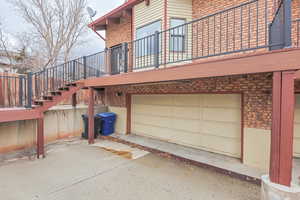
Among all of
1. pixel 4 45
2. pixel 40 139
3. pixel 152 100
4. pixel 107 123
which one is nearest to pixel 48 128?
pixel 40 139

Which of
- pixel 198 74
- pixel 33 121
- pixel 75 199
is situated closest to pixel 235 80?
pixel 198 74

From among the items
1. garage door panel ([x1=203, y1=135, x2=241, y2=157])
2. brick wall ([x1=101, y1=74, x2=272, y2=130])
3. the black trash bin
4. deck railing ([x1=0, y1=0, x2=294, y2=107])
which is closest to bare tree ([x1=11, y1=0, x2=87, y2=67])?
deck railing ([x1=0, y1=0, x2=294, y2=107])

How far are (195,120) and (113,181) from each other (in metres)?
3.28

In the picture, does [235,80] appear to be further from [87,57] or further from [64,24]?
[64,24]

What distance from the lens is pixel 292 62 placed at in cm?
254

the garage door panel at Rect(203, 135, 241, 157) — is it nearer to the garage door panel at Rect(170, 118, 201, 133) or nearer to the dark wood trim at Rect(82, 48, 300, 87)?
the garage door panel at Rect(170, 118, 201, 133)

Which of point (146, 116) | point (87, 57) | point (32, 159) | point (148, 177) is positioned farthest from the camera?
point (146, 116)

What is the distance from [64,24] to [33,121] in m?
11.3

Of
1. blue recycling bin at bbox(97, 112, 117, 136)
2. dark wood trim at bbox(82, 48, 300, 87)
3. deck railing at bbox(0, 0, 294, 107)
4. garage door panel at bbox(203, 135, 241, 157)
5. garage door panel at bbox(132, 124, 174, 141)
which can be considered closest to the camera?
dark wood trim at bbox(82, 48, 300, 87)

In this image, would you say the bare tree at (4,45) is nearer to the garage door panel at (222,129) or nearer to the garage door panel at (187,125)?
the garage door panel at (187,125)

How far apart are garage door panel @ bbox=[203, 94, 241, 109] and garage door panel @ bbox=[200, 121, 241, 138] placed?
1.80ft

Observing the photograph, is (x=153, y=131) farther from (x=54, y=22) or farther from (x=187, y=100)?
(x=54, y=22)

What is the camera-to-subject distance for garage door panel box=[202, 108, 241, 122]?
4.79m

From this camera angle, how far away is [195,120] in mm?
5625
